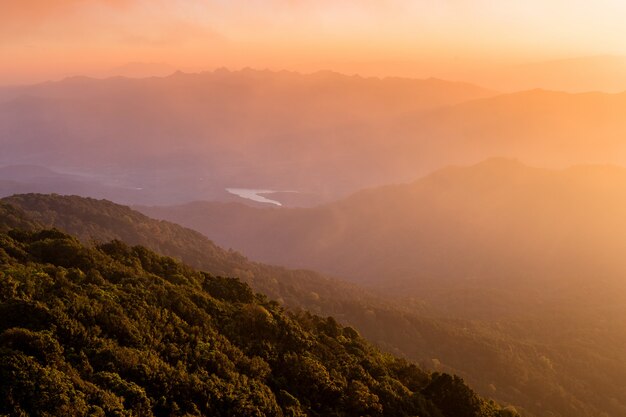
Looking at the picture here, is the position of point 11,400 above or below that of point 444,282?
above

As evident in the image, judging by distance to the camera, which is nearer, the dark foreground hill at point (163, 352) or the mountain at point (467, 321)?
the dark foreground hill at point (163, 352)

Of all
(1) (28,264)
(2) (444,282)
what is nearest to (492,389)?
(1) (28,264)

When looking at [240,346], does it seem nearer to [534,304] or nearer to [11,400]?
[11,400]

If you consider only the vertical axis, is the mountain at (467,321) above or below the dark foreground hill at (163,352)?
below

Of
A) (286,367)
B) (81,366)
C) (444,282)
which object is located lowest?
(444,282)

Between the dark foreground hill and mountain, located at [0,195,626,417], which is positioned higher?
the dark foreground hill
